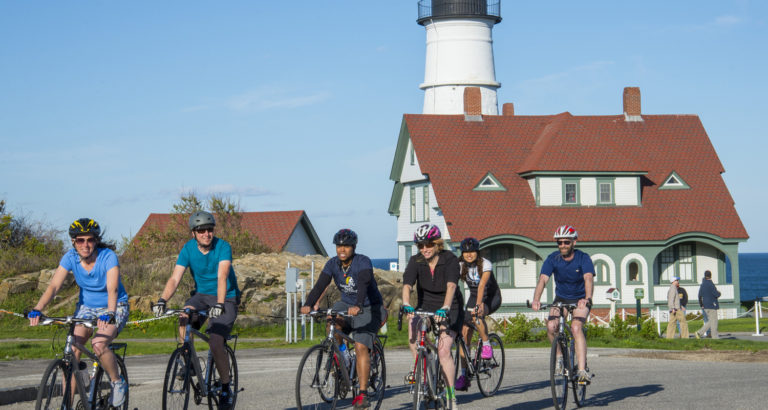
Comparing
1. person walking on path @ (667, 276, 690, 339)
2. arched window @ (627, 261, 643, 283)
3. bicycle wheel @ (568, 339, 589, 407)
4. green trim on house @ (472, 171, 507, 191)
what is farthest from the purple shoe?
arched window @ (627, 261, 643, 283)

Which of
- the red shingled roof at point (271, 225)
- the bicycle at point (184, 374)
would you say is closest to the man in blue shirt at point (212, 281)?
the bicycle at point (184, 374)

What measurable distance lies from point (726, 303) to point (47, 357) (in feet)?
97.4

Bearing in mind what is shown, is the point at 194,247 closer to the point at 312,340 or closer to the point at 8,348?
the point at 8,348

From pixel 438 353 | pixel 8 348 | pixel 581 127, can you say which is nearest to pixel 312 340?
pixel 8 348

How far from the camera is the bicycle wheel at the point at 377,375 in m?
11.3

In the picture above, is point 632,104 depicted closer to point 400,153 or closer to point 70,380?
point 400,153

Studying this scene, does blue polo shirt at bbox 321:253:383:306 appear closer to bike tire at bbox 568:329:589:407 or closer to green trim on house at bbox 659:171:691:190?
bike tire at bbox 568:329:589:407

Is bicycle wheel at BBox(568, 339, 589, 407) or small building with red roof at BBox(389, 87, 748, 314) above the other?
small building with red roof at BBox(389, 87, 748, 314)

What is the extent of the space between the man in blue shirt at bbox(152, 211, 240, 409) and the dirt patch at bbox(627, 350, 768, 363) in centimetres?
1162

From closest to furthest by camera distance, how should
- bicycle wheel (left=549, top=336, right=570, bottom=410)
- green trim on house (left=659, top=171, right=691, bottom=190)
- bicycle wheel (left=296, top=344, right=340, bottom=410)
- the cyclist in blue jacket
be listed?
the cyclist in blue jacket
bicycle wheel (left=296, top=344, right=340, bottom=410)
bicycle wheel (left=549, top=336, right=570, bottom=410)
green trim on house (left=659, top=171, right=691, bottom=190)

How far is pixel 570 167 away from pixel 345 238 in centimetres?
3157

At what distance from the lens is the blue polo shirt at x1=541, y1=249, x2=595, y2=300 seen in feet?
39.3

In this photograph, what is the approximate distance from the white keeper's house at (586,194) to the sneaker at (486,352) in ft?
86.3

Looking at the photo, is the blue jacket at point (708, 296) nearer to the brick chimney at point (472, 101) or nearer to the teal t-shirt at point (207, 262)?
the brick chimney at point (472, 101)
